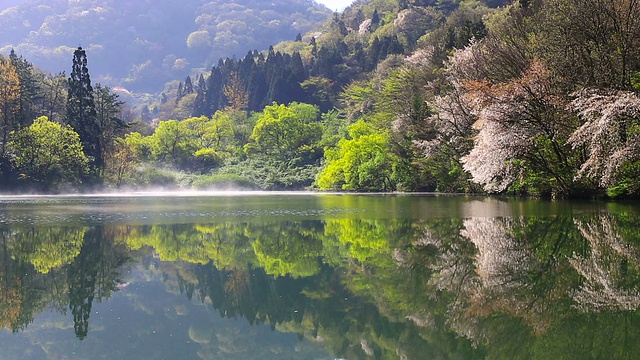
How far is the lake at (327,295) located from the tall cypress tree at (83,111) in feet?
145

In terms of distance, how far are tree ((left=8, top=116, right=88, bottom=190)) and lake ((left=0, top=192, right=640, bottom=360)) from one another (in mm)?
38668

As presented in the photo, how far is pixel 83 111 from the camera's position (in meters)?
55.8

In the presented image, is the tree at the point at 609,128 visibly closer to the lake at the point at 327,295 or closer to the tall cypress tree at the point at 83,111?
the lake at the point at 327,295

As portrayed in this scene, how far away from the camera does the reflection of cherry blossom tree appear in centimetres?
695

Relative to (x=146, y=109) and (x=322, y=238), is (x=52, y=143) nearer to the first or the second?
(x=322, y=238)

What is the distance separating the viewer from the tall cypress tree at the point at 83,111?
54969mm

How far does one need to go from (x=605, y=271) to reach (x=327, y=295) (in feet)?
14.7

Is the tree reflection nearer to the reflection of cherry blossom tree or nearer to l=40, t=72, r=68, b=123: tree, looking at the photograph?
the reflection of cherry blossom tree

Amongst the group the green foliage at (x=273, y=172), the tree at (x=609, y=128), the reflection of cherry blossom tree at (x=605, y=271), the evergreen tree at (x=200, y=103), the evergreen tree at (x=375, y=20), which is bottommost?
the reflection of cherry blossom tree at (x=605, y=271)

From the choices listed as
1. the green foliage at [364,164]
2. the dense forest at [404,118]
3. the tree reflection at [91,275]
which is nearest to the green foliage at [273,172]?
the dense forest at [404,118]

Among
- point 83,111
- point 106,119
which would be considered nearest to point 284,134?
point 106,119

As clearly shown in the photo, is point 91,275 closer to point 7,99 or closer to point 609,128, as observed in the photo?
point 609,128

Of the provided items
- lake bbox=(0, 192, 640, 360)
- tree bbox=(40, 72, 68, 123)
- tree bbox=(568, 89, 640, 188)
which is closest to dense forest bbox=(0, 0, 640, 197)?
tree bbox=(568, 89, 640, 188)

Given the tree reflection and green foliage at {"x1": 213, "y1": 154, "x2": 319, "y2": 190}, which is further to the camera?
green foliage at {"x1": 213, "y1": 154, "x2": 319, "y2": 190}
